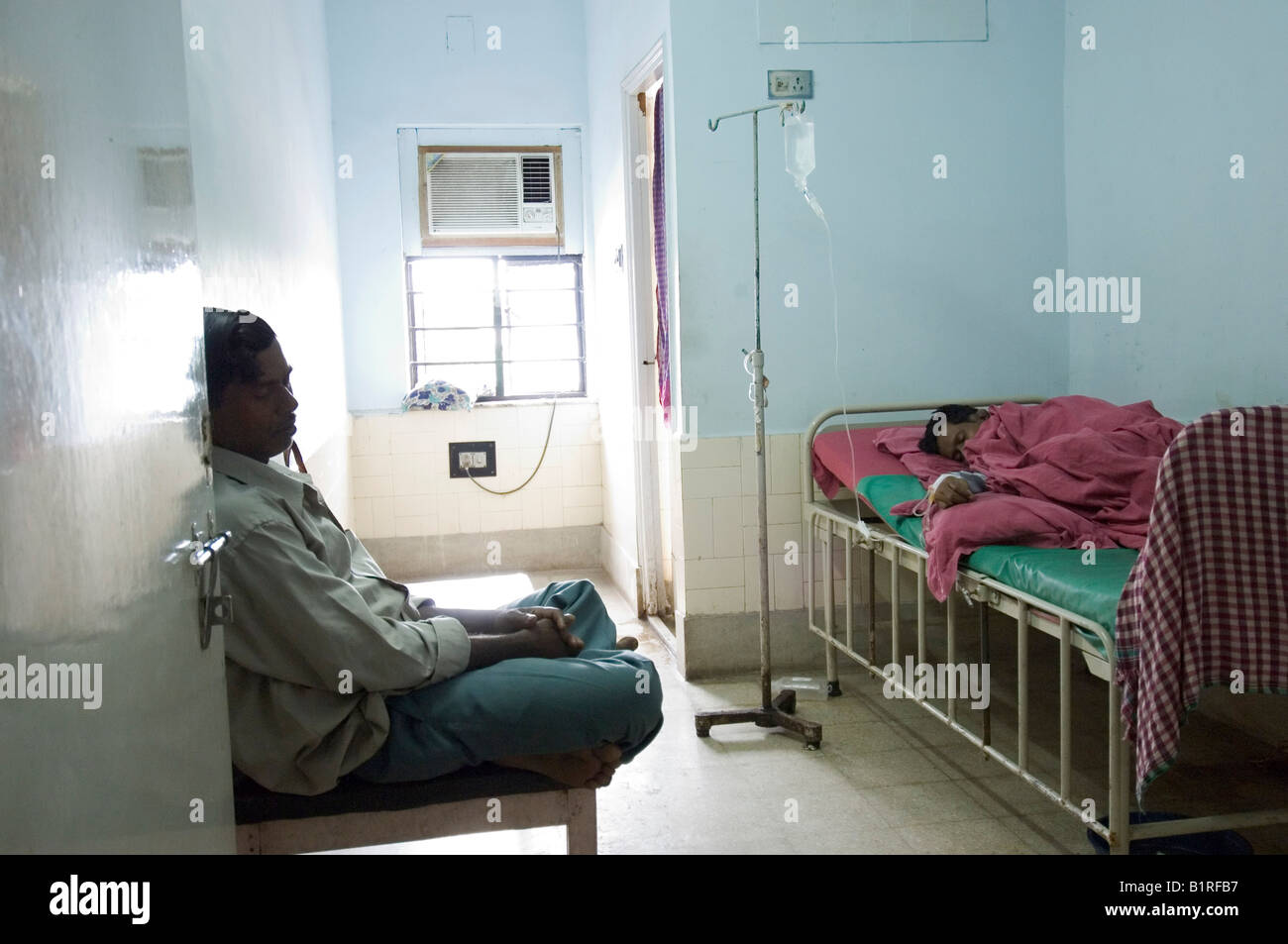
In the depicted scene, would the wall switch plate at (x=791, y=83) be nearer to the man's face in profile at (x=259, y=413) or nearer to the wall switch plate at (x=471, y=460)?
the man's face in profile at (x=259, y=413)

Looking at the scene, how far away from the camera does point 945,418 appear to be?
3555 millimetres

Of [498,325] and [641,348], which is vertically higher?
[498,325]

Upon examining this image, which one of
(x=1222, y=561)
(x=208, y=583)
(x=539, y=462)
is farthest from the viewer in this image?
(x=539, y=462)

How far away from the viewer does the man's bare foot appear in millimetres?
1872

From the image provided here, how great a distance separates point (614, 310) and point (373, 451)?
157 centimetres

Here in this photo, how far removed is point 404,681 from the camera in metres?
1.81

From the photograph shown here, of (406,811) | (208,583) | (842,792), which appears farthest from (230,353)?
(842,792)

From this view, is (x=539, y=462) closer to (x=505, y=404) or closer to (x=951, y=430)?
(x=505, y=404)

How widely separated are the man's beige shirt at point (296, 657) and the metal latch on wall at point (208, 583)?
0.53 ft

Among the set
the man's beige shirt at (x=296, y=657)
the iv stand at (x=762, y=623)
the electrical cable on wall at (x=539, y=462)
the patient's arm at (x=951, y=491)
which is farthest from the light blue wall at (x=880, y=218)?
the man's beige shirt at (x=296, y=657)

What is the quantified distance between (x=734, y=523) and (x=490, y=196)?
2.82 meters

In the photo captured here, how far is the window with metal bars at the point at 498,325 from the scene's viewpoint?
236 inches

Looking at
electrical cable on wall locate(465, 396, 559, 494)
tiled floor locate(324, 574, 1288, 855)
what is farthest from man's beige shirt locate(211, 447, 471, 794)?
electrical cable on wall locate(465, 396, 559, 494)
